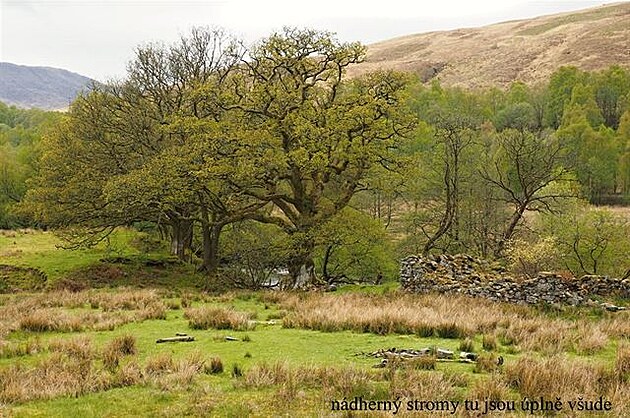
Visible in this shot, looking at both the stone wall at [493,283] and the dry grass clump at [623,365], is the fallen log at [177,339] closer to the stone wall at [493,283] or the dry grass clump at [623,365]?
the dry grass clump at [623,365]

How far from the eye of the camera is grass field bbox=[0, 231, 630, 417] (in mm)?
7652

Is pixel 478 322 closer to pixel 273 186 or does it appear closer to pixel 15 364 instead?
pixel 15 364

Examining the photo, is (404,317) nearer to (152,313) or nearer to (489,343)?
(489,343)

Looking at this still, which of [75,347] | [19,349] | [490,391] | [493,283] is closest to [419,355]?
[490,391]

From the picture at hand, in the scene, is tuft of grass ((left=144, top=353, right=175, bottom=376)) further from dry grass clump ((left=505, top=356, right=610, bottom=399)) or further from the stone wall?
the stone wall

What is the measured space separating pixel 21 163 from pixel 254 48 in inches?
1510

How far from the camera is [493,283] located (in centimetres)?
1972

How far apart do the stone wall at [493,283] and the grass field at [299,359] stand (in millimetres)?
1105

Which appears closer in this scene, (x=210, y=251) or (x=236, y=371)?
(x=236, y=371)

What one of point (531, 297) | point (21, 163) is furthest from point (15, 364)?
point (21, 163)

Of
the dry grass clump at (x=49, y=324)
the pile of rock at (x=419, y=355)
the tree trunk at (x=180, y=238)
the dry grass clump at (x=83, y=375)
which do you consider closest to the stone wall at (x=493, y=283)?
the pile of rock at (x=419, y=355)

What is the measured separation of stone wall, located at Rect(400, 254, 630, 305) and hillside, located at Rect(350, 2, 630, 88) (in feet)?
389

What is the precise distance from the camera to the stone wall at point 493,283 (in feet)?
60.7

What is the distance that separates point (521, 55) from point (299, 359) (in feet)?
541
